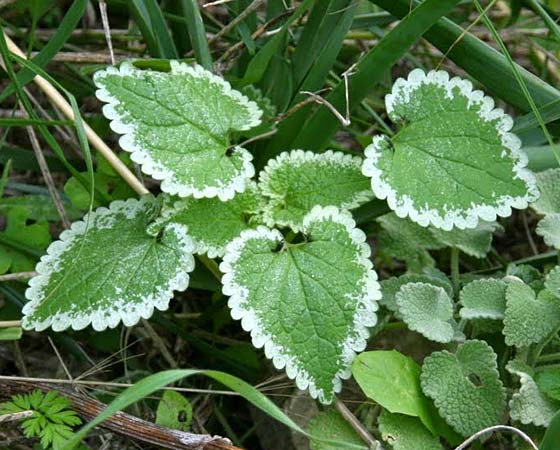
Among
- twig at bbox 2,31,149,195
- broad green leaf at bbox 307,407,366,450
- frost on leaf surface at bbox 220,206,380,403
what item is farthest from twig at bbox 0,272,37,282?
broad green leaf at bbox 307,407,366,450

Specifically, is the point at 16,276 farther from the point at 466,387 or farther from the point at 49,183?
the point at 466,387

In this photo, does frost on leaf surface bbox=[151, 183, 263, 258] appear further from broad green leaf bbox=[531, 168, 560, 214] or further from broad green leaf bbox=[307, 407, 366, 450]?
broad green leaf bbox=[531, 168, 560, 214]

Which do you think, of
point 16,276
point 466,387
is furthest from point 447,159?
point 16,276

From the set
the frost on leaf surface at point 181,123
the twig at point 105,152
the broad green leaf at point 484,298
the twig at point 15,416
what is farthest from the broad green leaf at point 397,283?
the twig at point 15,416

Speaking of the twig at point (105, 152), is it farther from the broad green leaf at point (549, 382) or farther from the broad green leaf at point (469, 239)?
the broad green leaf at point (549, 382)

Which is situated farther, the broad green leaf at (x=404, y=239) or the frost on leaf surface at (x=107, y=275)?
the broad green leaf at (x=404, y=239)
